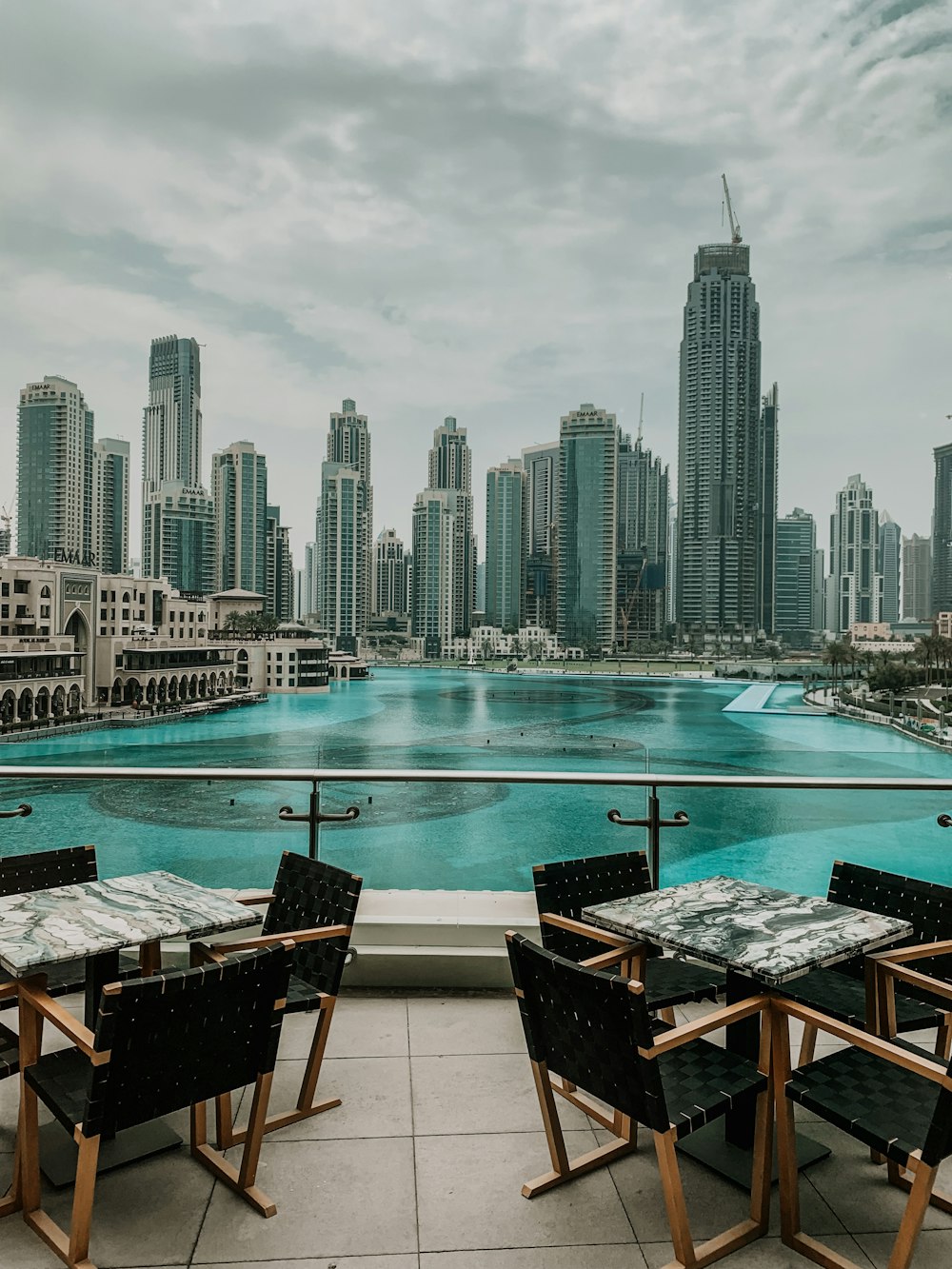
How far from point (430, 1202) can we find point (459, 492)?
539ft

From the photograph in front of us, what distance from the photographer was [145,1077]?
1938 mm

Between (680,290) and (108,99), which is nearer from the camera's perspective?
(108,99)

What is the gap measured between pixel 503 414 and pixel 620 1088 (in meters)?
193

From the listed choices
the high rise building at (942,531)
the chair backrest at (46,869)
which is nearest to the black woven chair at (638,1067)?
the chair backrest at (46,869)

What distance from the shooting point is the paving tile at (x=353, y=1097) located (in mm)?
2654

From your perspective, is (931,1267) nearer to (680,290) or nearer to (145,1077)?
(145,1077)

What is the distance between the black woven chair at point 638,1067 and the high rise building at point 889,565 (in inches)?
5203

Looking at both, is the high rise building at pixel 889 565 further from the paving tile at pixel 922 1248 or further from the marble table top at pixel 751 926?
the paving tile at pixel 922 1248

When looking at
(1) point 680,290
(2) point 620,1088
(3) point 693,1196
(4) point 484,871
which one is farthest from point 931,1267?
(1) point 680,290

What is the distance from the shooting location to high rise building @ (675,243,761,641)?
13612cm

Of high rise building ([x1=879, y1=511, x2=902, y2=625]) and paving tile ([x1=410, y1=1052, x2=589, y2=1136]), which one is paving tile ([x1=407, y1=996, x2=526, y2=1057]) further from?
high rise building ([x1=879, y1=511, x2=902, y2=625])

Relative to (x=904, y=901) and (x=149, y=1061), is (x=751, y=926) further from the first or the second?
(x=149, y=1061)

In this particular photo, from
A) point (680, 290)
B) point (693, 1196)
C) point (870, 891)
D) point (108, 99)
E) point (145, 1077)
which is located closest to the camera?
point (145, 1077)

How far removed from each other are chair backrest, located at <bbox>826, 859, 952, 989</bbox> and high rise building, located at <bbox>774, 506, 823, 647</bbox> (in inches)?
5519
